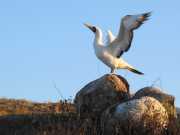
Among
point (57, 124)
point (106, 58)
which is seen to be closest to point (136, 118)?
point (57, 124)

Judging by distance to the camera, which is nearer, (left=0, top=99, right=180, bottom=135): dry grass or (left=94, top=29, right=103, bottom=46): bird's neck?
(left=0, top=99, right=180, bottom=135): dry grass

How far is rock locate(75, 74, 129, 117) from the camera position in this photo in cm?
1670

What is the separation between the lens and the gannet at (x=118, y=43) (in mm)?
17938

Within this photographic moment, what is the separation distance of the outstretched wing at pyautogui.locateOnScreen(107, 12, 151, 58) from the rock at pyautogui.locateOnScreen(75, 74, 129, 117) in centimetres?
171

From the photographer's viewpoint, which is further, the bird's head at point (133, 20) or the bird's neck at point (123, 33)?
the bird's neck at point (123, 33)

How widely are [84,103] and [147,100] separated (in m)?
2.39

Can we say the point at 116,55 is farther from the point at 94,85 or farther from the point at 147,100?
the point at 147,100

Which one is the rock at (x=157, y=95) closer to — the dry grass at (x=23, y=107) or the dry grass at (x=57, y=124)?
the dry grass at (x=57, y=124)

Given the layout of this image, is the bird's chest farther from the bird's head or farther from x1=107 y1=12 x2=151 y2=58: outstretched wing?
the bird's head

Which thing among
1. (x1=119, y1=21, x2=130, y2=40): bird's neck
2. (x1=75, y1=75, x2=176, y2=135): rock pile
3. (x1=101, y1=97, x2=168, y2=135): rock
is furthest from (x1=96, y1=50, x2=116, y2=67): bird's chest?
(x1=101, y1=97, x2=168, y2=135): rock

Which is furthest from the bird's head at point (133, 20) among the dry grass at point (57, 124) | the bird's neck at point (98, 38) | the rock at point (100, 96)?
the dry grass at point (57, 124)

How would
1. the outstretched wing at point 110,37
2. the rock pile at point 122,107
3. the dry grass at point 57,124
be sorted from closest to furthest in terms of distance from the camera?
1. the dry grass at point 57,124
2. the rock pile at point 122,107
3. the outstretched wing at point 110,37

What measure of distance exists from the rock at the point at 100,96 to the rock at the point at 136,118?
4.43ft

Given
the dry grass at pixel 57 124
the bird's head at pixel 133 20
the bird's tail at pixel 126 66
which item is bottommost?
the dry grass at pixel 57 124
